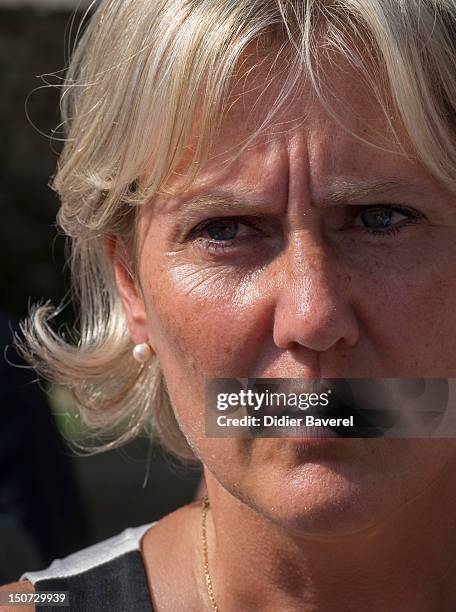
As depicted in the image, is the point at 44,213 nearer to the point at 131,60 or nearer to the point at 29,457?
the point at 29,457

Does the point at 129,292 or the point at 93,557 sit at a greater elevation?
the point at 129,292

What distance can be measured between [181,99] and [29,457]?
151 cm

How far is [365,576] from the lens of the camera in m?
1.86

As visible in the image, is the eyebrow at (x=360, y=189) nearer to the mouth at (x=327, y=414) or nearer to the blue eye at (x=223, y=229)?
the blue eye at (x=223, y=229)

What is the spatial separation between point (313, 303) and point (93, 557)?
88 cm

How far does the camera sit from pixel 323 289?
162cm

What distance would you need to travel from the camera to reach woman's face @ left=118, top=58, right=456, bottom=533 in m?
1.64

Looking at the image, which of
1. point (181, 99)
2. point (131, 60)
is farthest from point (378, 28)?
point (131, 60)

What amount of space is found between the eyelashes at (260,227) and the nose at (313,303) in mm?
93

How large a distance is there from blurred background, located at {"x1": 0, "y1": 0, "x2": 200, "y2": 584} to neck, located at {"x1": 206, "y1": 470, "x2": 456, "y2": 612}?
3.57 feet

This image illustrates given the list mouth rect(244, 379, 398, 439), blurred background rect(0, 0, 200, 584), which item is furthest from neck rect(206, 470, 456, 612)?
blurred background rect(0, 0, 200, 584)

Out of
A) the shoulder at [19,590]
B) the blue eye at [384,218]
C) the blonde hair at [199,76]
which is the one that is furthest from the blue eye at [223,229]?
the shoulder at [19,590]

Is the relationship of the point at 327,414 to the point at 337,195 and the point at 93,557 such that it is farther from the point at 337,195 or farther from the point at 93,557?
the point at 93,557

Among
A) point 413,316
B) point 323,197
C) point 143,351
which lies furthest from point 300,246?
point 143,351
